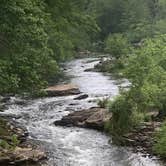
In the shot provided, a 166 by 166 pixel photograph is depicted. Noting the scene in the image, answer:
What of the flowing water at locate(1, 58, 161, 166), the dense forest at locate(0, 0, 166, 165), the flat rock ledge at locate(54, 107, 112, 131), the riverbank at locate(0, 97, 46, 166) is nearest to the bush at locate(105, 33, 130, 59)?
the dense forest at locate(0, 0, 166, 165)

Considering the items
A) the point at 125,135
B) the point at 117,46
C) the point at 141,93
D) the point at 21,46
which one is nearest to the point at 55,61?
the point at 21,46

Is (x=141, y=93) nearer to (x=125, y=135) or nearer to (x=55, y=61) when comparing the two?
(x=125, y=135)

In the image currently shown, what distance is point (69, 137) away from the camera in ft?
70.7

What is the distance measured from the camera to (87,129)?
75.7ft

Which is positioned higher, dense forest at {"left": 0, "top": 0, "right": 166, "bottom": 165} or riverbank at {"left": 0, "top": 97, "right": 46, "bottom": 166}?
dense forest at {"left": 0, "top": 0, "right": 166, "bottom": 165}

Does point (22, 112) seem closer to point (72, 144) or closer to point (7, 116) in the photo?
point (7, 116)

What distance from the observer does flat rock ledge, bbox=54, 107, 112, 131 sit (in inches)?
908

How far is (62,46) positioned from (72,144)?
1832 cm

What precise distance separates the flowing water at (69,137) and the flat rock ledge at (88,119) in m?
0.49

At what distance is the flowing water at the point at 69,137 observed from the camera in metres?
18.1

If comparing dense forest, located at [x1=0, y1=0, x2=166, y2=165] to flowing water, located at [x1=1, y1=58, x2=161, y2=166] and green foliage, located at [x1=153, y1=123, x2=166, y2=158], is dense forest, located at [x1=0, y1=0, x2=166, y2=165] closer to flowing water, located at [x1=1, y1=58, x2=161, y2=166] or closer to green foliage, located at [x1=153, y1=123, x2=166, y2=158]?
green foliage, located at [x1=153, y1=123, x2=166, y2=158]

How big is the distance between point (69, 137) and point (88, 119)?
249 centimetres

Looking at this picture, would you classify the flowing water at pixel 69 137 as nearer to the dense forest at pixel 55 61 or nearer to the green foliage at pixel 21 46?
the dense forest at pixel 55 61

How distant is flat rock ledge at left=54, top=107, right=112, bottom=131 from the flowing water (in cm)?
→ 49
